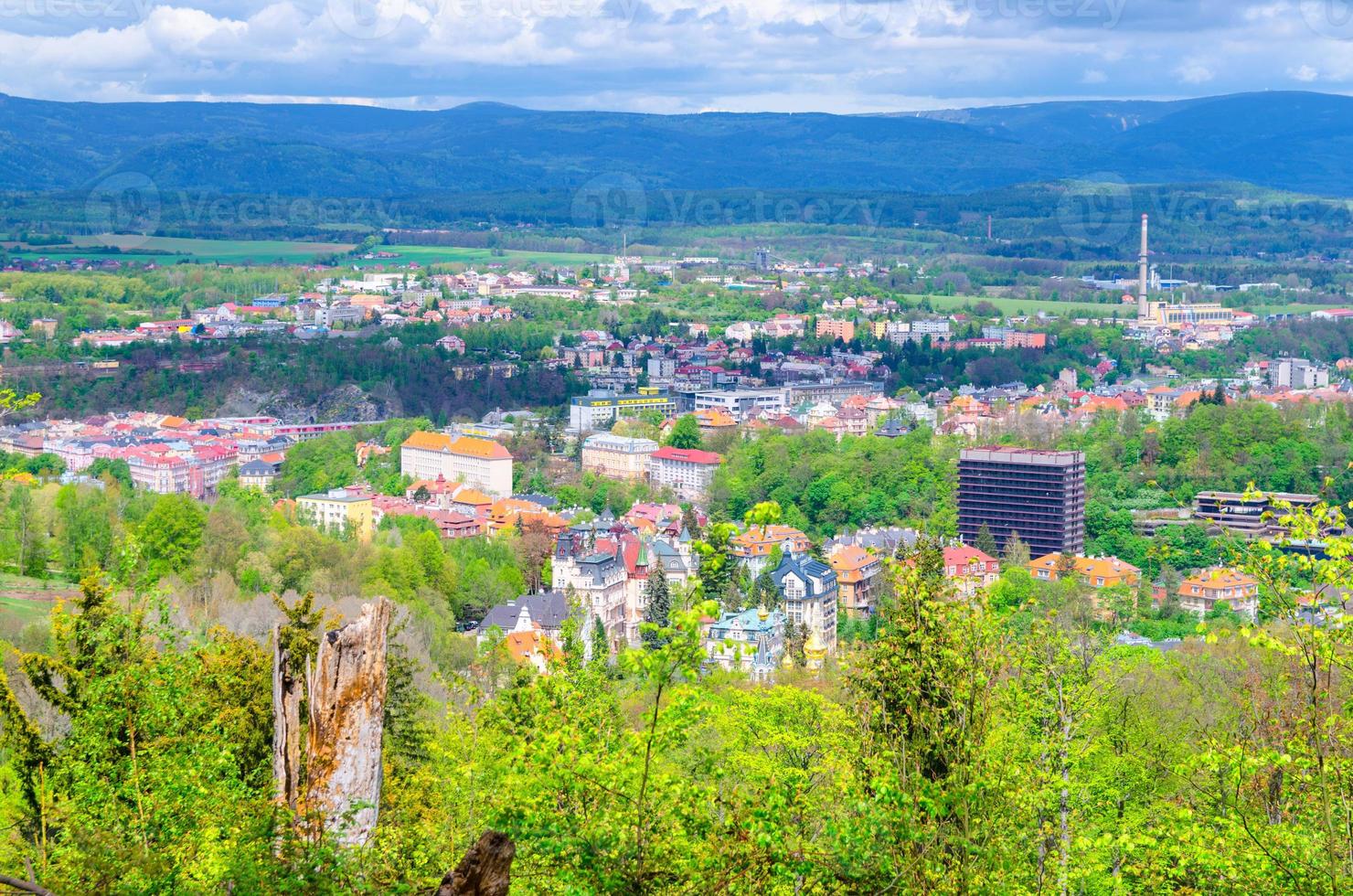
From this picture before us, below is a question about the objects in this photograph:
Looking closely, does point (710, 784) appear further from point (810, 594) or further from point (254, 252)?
point (254, 252)

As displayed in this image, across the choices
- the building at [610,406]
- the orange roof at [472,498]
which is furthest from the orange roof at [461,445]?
the building at [610,406]

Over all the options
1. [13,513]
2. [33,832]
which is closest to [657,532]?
[13,513]

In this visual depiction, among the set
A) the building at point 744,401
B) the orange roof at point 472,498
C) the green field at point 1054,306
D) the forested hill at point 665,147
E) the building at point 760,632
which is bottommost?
the building at point 744,401

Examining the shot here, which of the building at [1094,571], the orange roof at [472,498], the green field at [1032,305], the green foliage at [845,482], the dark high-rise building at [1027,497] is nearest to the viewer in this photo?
the building at [1094,571]

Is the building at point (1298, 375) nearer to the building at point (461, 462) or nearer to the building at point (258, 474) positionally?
the building at point (461, 462)

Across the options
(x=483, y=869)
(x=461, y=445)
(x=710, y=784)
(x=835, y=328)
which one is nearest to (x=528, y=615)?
(x=461, y=445)

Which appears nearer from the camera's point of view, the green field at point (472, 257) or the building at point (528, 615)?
the building at point (528, 615)

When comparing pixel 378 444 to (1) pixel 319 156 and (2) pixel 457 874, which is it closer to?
(2) pixel 457 874

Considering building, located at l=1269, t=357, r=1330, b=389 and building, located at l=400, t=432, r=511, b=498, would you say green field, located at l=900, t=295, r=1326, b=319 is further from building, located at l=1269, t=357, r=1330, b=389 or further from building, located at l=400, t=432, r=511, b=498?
building, located at l=400, t=432, r=511, b=498
